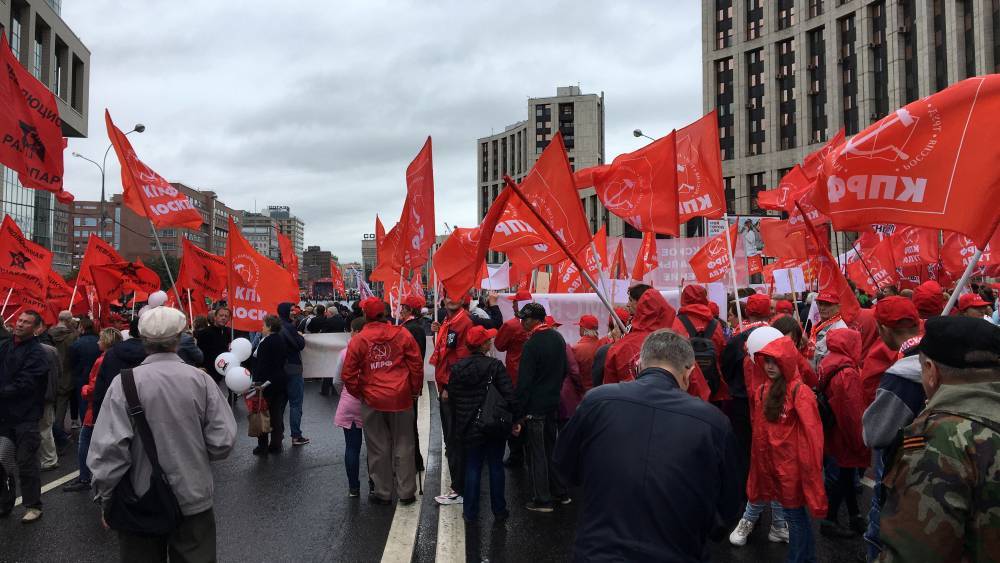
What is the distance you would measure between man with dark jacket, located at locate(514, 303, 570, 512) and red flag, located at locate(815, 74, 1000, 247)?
275 centimetres

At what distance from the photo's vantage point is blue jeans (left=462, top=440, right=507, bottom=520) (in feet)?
18.6

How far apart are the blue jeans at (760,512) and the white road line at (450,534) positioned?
Answer: 2200 millimetres

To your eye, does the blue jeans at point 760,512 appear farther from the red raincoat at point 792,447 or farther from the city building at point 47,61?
the city building at point 47,61

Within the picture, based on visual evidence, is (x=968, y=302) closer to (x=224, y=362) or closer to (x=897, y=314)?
(x=897, y=314)

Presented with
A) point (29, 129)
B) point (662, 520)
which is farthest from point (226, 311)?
point (662, 520)

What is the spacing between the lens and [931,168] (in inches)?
164

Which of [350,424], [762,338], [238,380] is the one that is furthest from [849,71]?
[238,380]

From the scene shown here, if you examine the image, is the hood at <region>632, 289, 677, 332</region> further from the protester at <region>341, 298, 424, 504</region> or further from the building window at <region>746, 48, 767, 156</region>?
the building window at <region>746, 48, 767, 156</region>

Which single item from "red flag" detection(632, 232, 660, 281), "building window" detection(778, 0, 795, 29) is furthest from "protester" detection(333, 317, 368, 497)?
"building window" detection(778, 0, 795, 29)

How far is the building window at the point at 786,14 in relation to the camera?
58844mm

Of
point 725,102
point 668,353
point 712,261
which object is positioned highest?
point 725,102

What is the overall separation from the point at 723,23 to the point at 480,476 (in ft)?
223

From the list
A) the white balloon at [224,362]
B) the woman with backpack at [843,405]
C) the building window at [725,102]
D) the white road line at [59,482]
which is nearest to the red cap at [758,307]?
the woman with backpack at [843,405]

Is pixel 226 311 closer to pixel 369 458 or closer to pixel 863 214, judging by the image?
pixel 369 458
